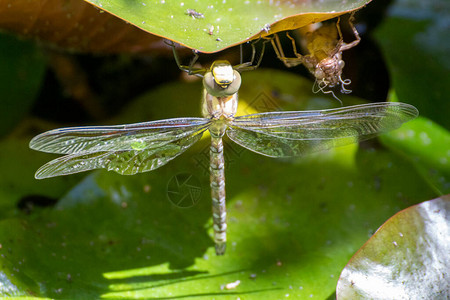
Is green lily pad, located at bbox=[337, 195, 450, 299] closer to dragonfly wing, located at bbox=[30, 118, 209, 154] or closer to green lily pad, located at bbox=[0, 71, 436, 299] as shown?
green lily pad, located at bbox=[0, 71, 436, 299]

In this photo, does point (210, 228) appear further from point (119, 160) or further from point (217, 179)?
point (119, 160)

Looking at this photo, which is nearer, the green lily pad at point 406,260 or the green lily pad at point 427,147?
the green lily pad at point 406,260

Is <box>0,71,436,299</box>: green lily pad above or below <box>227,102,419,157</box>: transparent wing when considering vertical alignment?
below

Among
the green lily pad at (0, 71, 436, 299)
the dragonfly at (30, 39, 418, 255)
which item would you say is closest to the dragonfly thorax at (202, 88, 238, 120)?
the dragonfly at (30, 39, 418, 255)

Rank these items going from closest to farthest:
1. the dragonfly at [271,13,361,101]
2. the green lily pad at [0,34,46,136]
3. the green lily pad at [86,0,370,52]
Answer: the green lily pad at [86,0,370,52] → the dragonfly at [271,13,361,101] → the green lily pad at [0,34,46,136]

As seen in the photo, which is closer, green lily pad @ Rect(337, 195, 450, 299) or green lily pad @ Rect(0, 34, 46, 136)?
green lily pad @ Rect(337, 195, 450, 299)

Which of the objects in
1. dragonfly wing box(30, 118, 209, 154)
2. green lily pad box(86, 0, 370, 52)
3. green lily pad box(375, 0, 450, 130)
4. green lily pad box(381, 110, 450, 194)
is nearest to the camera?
green lily pad box(86, 0, 370, 52)

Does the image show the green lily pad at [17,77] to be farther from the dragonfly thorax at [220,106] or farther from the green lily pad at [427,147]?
the green lily pad at [427,147]

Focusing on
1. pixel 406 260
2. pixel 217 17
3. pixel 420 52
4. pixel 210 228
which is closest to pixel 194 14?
pixel 217 17

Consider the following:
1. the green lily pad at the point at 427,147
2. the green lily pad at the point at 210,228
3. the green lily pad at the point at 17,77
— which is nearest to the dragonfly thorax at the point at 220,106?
the green lily pad at the point at 210,228
